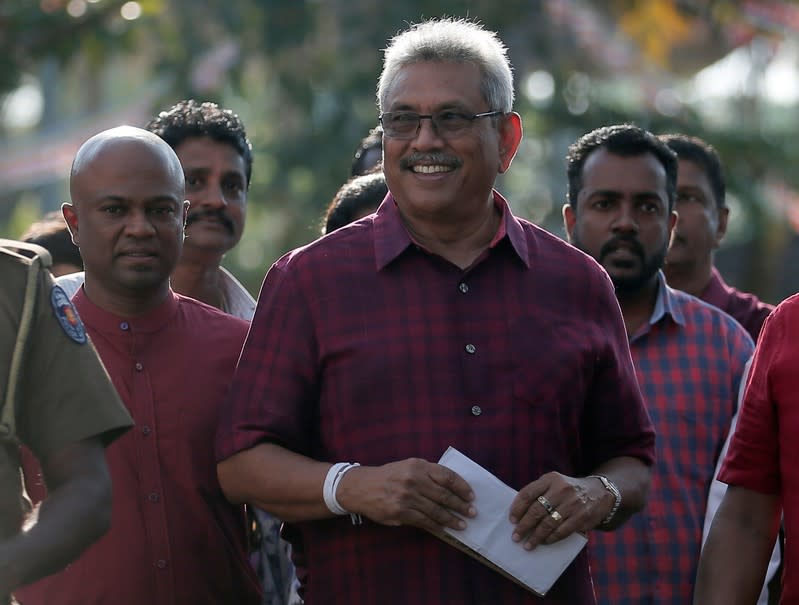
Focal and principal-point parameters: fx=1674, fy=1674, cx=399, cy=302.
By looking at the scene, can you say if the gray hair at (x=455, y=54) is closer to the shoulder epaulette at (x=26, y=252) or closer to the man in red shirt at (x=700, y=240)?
the shoulder epaulette at (x=26, y=252)

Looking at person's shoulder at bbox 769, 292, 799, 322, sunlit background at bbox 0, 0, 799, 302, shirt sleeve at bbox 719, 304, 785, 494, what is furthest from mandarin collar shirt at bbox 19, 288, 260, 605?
sunlit background at bbox 0, 0, 799, 302

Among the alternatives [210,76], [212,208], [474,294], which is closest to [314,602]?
[474,294]

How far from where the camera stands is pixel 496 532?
4023mm

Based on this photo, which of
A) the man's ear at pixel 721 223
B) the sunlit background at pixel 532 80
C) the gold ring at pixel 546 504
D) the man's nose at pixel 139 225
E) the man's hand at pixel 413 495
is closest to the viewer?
the man's hand at pixel 413 495

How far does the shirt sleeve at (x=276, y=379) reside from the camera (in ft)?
13.6

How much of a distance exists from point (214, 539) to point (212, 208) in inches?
62.2

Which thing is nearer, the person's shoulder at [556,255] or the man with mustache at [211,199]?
the person's shoulder at [556,255]

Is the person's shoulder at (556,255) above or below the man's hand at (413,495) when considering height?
above

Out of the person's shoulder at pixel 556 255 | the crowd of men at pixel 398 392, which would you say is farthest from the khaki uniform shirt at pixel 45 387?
the person's shoulder at pixel 556 255

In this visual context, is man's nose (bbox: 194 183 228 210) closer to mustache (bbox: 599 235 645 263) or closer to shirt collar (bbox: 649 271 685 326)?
mustache (bbox: 599 235 645 263)

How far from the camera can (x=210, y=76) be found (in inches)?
811

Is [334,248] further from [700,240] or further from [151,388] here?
[700,240]

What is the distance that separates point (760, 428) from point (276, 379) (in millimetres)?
1193

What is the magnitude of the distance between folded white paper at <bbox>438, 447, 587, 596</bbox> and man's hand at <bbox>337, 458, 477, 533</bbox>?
0.03 metres
